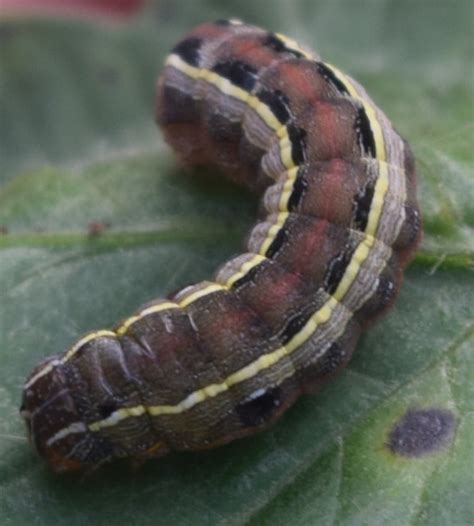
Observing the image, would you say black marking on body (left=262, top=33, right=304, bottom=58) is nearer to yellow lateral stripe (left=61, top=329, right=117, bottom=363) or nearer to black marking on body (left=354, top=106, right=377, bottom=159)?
black marking on body (left=354, top=106, right=377, bottom=159)

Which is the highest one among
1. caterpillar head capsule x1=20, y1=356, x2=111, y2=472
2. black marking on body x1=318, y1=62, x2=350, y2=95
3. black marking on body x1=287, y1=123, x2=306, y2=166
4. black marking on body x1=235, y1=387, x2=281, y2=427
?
black marking on body x1=318, y1=62, x2=350, y2=95

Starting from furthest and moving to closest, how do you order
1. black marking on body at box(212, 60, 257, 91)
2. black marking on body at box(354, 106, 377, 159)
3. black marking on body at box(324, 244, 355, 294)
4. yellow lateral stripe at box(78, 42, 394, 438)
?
black marking on body at box(212, 60, 257, 91) < black marking on body at box(354, 106, 377, 159) < black marking on body at box(324, 244, 355, 294) < yellow lateral stripe at box(78, 42, 394, 438)

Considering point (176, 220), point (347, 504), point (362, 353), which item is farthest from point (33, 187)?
point (347, 504)

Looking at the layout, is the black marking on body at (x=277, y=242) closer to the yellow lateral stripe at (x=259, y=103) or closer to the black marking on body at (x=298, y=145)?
the yellow lateral stripe at (x=259, y=103)

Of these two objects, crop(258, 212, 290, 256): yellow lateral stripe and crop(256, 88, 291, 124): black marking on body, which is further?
crop(256, 88, 291, 124): black marking on body

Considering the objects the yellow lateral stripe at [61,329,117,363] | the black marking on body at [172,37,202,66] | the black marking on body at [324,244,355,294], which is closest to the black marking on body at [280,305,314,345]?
the black marking on body at [324,244,355,294]

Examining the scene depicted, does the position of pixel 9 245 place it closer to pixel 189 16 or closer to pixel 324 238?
pixel 324 238

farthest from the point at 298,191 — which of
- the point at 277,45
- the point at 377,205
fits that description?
the point at 277,45

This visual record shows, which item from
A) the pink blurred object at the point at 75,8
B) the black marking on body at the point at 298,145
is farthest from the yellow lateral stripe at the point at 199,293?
the pink blurred object at the point at 75,8
